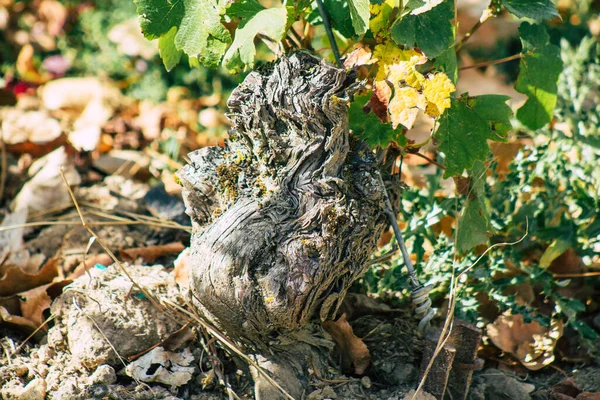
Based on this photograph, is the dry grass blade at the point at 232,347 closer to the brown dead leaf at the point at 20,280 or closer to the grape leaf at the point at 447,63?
the brown dead leaf at the point at 20,280

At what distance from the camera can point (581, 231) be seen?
233 centimetres

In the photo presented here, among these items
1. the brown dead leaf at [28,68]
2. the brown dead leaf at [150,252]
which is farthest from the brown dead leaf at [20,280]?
the brown dead leaf at [28,68]

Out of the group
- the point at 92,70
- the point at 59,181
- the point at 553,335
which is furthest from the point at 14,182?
the point at 553,335

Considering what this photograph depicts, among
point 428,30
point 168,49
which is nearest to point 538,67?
point 428,30

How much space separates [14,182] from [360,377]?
1.98m

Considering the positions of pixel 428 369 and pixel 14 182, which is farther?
pixel 14 182

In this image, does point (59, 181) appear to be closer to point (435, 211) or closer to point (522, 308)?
point (435, 211)

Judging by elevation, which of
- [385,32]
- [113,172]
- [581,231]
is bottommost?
[113,172]

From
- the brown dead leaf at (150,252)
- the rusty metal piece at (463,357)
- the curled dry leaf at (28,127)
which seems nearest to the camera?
the rusty metal piece at (463,357)

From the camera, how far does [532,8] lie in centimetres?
177

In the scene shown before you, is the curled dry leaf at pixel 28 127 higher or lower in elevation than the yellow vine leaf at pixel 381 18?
lower

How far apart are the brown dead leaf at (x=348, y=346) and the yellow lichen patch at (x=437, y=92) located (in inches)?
26.2

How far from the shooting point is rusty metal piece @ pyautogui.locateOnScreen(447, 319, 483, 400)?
5.87ft

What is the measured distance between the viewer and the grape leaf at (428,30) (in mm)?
1621
